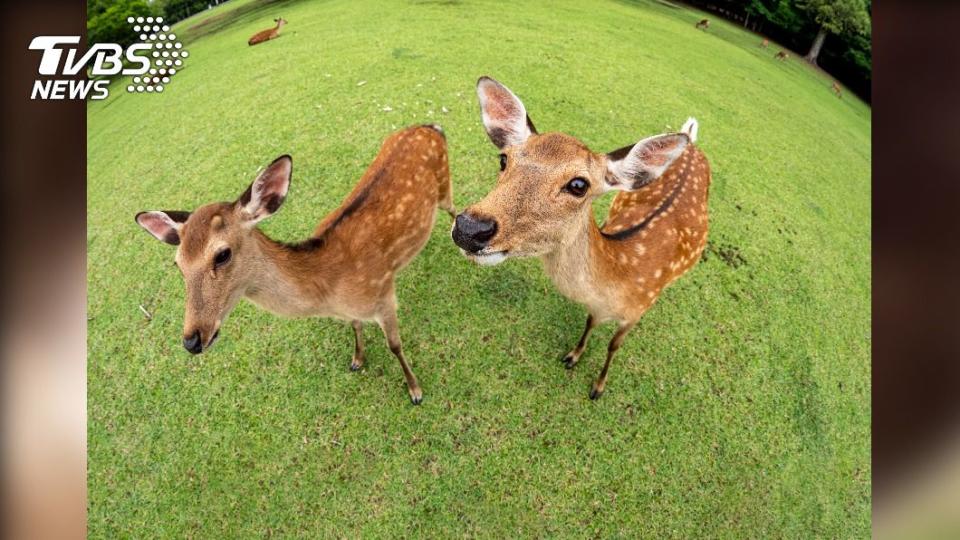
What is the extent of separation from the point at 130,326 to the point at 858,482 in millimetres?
4135

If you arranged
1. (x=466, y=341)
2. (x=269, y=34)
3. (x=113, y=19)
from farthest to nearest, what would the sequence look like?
(x=269, y=34), (x=466, y=341), (x=113, y=19)

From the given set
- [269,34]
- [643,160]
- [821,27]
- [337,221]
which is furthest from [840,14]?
[269,34]

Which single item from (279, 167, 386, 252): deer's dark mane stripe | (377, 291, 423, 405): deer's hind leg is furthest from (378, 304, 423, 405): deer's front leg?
(279, 167, 386, 252): deer's dark mane stripe

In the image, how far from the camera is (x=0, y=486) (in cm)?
171

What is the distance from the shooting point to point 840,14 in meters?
2.89

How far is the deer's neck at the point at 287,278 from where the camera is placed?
5.58ft

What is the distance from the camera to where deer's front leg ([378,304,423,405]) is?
216 cm

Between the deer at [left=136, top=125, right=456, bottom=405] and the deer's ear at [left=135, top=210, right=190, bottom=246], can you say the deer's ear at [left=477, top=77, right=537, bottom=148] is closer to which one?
the deer at [left=136, top=125, right=456, bottom=405]

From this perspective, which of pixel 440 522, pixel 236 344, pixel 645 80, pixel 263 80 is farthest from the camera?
pixel 645 80

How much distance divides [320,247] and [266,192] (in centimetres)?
→ 34

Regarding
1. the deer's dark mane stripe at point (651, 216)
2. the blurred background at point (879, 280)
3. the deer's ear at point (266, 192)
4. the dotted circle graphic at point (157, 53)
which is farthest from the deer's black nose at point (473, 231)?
the dotted circle graphic at point (157, 53)

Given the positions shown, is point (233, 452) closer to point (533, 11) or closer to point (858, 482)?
point (858, 482)

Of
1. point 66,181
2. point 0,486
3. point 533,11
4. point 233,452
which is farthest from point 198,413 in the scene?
point 533,11

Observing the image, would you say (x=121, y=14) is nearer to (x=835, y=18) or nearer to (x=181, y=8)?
(x=181, y=8)
